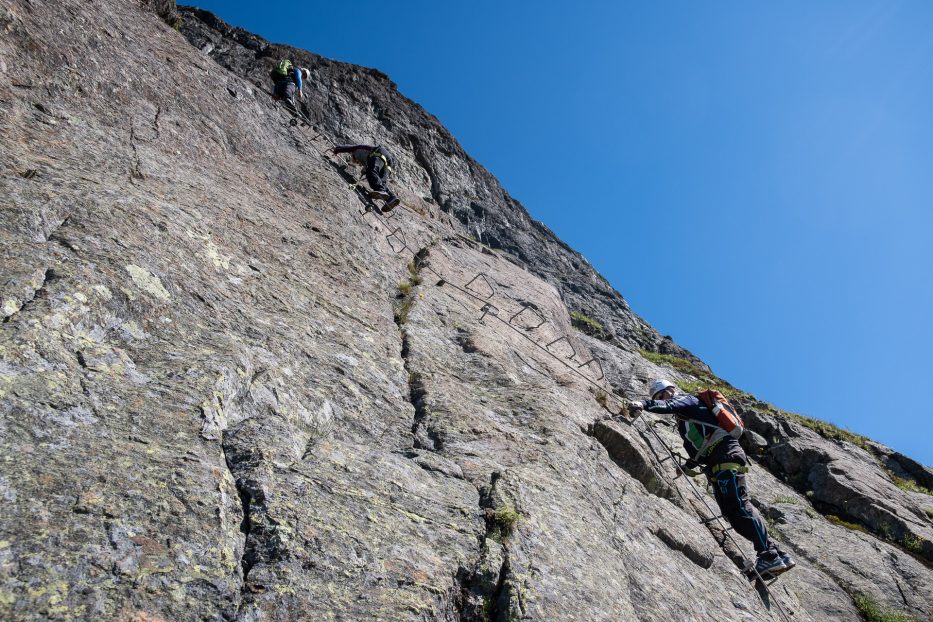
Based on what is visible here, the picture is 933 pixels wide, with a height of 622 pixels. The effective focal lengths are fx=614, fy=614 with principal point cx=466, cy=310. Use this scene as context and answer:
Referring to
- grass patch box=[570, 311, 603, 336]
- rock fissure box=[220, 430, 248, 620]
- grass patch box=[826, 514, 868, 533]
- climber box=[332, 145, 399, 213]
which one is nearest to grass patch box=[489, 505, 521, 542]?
rock fissure box=[220, 430, 248, 620]

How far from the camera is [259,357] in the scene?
22.2ft

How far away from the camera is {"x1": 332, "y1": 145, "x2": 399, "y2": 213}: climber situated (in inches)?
593

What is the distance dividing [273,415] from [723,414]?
26.4 ft

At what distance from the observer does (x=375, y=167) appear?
612 inches

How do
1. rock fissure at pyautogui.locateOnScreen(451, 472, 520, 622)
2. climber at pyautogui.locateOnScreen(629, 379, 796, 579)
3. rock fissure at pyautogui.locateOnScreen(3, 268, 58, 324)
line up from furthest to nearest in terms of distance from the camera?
climber at pyautogui.locateOnScreen(629, 379, 796, 579) < rock fissure at pyautogui.locateOnScreen(451, 472, 520, 622) < rock fissure at pyautogui.locateOnScreen(3, 268, 58, 324)

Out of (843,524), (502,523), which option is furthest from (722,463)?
(843,524)

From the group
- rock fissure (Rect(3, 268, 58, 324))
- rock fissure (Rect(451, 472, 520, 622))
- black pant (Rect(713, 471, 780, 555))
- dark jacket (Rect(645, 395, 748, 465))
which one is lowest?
rock fissure (Rect(3, 268, 58, 324))

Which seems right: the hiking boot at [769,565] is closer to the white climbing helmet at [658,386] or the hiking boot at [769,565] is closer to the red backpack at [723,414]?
the red backpack at [723,414]

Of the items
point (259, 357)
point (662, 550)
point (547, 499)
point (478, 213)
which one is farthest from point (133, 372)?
point (478, 213)

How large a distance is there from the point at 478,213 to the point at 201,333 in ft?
70.8

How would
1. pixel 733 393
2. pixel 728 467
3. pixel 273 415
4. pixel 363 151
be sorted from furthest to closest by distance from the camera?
pixel 733 393 < pixel 363 151 < pixel 728 467 < pixel 273 415

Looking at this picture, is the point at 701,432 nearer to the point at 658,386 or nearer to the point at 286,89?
the point at 658,386

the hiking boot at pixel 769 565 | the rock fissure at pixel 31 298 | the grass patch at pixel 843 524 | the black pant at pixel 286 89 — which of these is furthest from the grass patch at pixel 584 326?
the rock fissure at pixel 31 298

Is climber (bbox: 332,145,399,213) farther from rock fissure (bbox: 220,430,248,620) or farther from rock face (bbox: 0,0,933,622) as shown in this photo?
rock fissure (bbox: 220,430,248,620)
